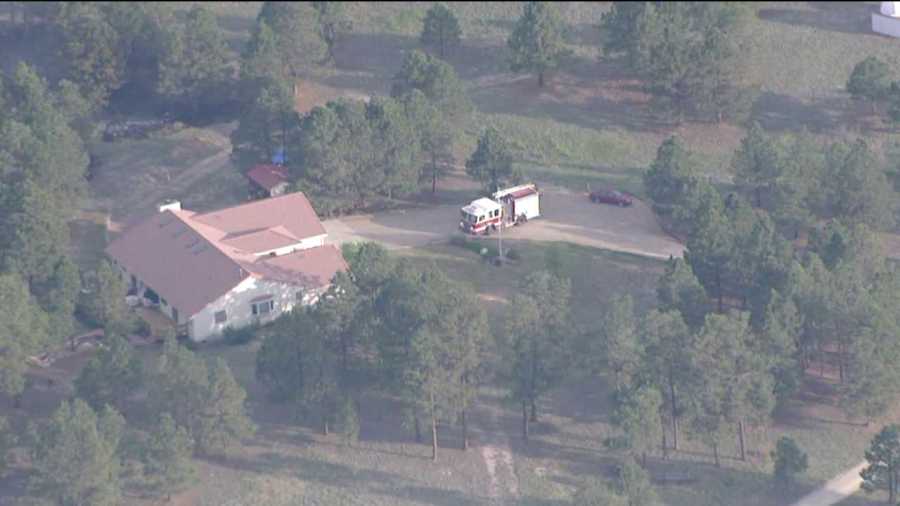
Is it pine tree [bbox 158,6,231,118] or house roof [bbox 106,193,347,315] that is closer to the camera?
house roof [bbox 106,193,347,315]

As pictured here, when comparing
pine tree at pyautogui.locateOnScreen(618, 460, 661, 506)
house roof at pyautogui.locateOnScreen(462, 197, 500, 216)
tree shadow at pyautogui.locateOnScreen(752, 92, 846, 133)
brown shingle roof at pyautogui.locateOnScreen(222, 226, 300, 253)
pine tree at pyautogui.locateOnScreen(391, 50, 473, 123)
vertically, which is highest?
pine tree at pyautogui.locateOnScreen(391, 50, 473, 123)

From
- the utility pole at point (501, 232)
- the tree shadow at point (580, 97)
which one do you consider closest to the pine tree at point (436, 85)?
the tree shadow at point (580, 97)

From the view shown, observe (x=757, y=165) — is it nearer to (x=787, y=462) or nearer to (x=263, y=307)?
(x=787, y=462)

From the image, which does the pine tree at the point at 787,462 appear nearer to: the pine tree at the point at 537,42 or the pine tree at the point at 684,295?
the pine tree at the point at 684,295

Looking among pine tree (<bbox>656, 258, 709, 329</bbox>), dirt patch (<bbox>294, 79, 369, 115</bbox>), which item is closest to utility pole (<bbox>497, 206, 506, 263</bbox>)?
pine tree (<bbox>656, 258, 709, 329</bbox>)

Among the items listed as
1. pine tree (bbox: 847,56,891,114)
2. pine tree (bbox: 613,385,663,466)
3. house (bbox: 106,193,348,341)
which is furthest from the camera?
pine tree (bbox: 847,56,891,114)

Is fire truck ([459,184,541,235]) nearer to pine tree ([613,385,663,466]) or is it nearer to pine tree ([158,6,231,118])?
pine tree ([613,385,663,466])
